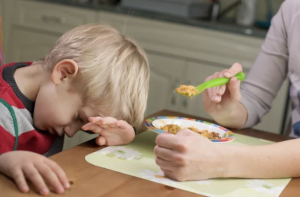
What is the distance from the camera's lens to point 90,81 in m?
1.00

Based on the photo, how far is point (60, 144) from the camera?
1204 mm

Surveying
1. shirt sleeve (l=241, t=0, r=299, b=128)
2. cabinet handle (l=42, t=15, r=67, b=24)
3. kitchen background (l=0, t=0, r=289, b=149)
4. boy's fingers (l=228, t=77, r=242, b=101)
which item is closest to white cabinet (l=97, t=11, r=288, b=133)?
kitchen background (l=0, t=0, r=289, b=149)

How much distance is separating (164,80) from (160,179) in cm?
180

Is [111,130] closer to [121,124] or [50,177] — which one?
[121,124]

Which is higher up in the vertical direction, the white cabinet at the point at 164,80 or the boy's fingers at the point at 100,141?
the boy's fingers at the point at 100,141

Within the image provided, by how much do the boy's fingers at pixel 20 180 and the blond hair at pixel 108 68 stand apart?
32 cm

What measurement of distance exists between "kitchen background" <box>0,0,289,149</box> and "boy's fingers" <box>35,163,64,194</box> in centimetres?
164

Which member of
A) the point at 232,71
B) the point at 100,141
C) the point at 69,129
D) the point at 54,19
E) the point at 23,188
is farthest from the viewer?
the point at 54,19

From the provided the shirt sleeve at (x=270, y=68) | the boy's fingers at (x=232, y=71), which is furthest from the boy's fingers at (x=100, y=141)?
the shirt sleeve at (x=270, y=68)

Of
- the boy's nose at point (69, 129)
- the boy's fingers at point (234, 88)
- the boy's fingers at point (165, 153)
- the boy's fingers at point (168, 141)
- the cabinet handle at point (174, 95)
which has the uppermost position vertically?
the boy's fingers at point (234, 88)

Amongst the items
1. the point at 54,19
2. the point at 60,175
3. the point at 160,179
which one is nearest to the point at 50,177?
the point at 60,175

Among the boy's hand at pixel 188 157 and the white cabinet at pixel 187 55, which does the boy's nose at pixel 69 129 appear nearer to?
the boy's hand at pixel 188 157

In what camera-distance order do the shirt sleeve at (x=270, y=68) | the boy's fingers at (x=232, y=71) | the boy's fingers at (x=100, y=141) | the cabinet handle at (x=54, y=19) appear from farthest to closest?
the cabinet handle at (x=54, y=19)
the shirt sleeve at (x=270, y=68)
the boy's fingers at (x=232, y=71)
the boy's fingers at (x=100, y=141)

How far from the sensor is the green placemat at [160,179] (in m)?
0.82
